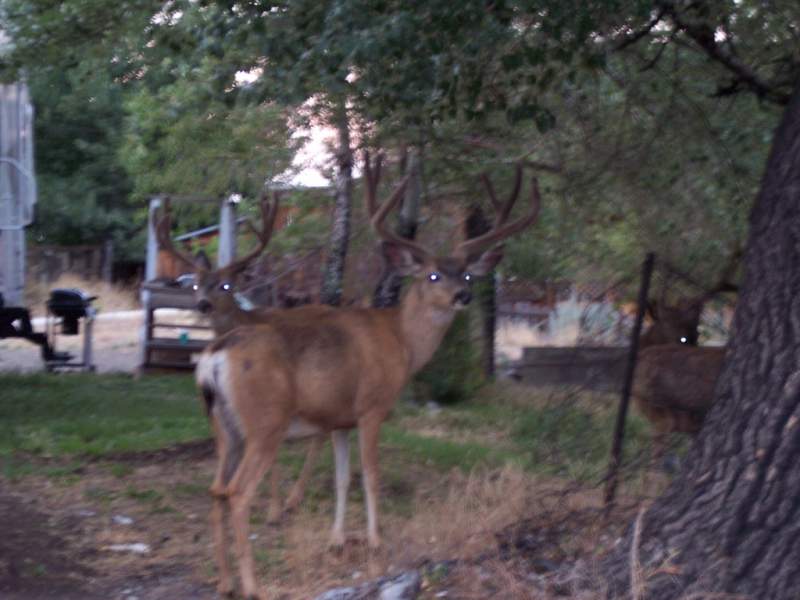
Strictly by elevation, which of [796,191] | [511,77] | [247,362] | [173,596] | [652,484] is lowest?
[173,596]

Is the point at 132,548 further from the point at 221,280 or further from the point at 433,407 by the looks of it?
the point at 433,407

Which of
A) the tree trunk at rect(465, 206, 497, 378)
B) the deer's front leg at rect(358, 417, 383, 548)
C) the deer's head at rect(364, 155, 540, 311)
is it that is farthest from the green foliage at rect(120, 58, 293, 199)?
the deer's front leg at rect(358, 417, 383, 548)

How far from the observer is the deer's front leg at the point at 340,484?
7.98 metres

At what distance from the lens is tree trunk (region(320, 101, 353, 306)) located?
446 inches

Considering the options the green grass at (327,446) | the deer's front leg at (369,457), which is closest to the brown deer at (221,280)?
the green grass at (327,446)

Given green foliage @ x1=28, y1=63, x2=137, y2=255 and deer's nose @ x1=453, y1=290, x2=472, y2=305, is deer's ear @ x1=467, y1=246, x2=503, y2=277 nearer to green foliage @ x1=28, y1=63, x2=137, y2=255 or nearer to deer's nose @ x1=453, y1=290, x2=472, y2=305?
deer's nose @ x1=453, y1=290, x2=472, y2=305

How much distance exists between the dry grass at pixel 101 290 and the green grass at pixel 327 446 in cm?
1387

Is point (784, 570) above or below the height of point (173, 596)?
above

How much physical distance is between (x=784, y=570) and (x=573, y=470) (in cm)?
276

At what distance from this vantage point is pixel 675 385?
922cm

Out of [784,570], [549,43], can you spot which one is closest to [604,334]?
[549,43]

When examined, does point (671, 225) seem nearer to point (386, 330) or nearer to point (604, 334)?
point (604, 334)

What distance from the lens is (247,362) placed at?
7305 millimetres

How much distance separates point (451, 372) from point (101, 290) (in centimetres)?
1909
